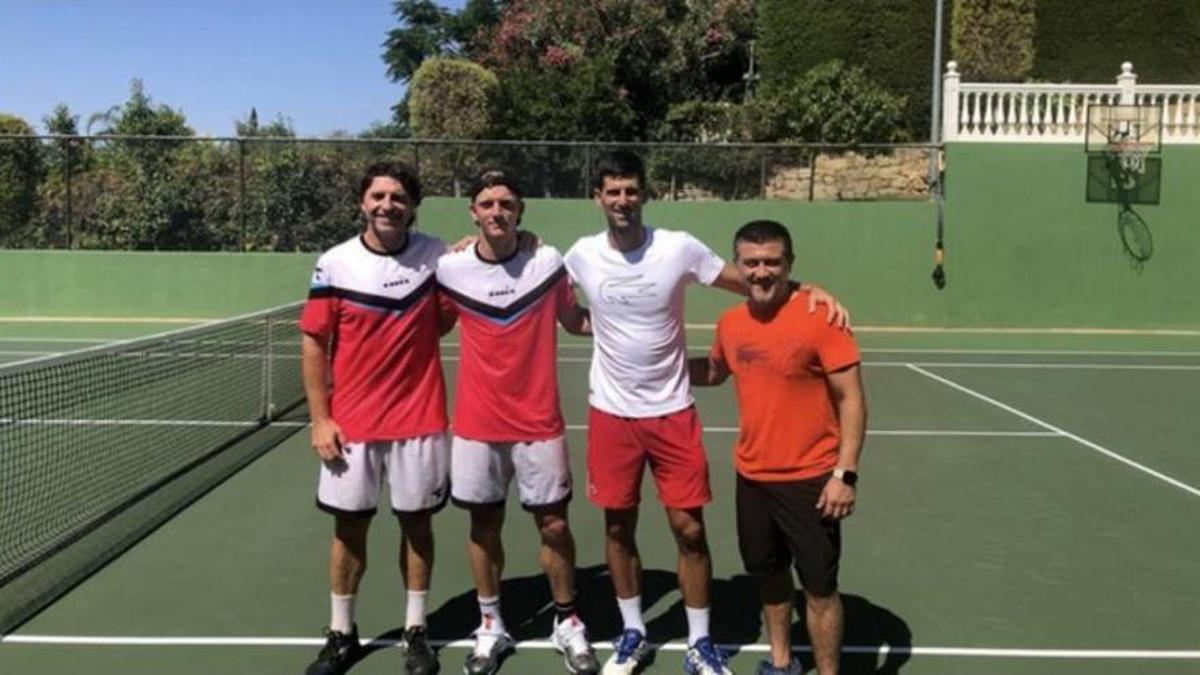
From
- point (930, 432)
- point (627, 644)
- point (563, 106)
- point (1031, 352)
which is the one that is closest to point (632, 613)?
point (627, 644)

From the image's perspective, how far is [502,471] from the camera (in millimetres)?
3984

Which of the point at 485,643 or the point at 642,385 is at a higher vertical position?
the point at 642,385

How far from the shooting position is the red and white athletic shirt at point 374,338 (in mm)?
3811

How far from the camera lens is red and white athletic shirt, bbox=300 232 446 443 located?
381cm

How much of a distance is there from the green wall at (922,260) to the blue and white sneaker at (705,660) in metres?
13.0

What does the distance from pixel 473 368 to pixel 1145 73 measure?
80.3ft

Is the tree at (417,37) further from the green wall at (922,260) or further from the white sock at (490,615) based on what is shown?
the white sock at (490,615)

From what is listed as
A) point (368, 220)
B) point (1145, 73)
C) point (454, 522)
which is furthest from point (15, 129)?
point (1145, 73)

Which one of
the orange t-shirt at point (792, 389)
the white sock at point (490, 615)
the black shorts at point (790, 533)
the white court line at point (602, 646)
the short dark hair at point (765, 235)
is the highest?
the short dark hair at point (765, 235)

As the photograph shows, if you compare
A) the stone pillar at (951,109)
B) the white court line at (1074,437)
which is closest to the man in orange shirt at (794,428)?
the white court line at (1074,437)

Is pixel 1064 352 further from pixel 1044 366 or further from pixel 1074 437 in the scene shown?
pixel 1074 437

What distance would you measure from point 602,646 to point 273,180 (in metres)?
14.9

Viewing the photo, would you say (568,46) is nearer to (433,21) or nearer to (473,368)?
(473,368)

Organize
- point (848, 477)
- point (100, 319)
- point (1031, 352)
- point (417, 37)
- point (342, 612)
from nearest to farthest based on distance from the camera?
point (848, 477) < point (342, 612) < point (1031, 352) < point (100, 319) < point (417, 37)
